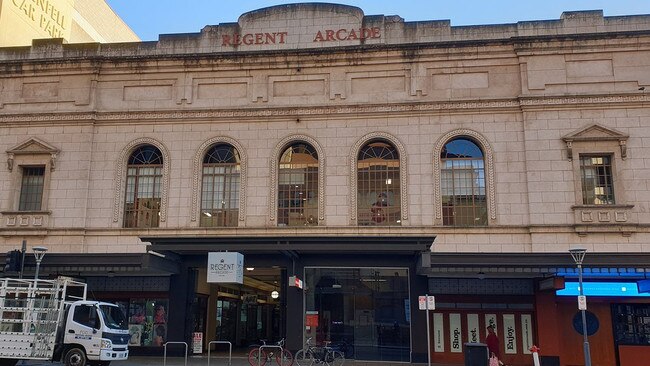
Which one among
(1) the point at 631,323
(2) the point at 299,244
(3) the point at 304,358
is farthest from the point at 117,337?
(1) the point at 631,323

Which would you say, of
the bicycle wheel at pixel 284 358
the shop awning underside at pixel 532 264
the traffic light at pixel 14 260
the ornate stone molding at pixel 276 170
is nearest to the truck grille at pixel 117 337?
the traffic light at pixel 14 260

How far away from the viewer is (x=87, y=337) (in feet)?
59.6

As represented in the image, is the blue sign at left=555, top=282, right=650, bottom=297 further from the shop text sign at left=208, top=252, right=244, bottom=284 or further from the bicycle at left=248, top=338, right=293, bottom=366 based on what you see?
the shop text sign at left=208, top=252, right=244, bottom=284

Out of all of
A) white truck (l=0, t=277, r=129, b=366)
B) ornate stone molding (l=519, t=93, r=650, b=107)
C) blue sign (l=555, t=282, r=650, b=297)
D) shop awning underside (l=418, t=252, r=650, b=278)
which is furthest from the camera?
ornate stone molding (l=519, t=93, r=650, b=107)

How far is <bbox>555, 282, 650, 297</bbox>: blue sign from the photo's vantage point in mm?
20812

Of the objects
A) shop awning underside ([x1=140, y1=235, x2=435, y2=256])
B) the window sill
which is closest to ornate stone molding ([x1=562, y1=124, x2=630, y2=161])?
shop awning underside ([x1=140, y1=235, x2=435, y2=256])

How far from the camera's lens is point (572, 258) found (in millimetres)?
19172

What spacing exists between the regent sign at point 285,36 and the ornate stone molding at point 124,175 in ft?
17.5

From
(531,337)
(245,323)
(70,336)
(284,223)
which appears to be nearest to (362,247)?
(284,223)

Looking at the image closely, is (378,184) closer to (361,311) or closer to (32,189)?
(361,311)

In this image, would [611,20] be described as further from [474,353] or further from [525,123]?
[474,353]

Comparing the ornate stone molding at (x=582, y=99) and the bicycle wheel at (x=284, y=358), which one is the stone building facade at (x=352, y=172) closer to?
the ornate stone molding at (x=582, y=99)

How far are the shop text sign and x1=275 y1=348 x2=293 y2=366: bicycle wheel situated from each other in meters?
3.00

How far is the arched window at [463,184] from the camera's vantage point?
22.6 metres
